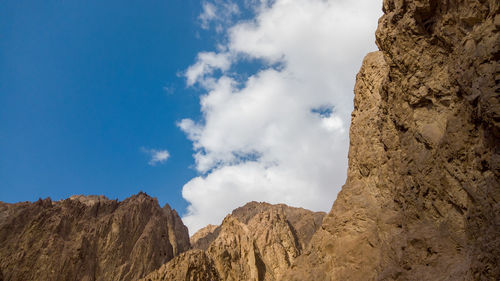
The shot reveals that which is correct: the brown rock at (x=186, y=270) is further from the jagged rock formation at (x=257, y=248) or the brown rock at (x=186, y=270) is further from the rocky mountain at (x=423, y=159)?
the rocky mountain at (x=423, y=159)

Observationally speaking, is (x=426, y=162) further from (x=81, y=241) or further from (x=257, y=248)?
(x=81, y=241)

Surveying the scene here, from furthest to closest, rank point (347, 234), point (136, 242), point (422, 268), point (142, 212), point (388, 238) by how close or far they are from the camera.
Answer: point (142, 212), point (136, 242), point (347, 234), point (388, 238), point (422, 268)

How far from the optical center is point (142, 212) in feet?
228

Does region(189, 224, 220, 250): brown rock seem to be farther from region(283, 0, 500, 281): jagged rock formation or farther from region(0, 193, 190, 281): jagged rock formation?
region(283, 0, 500, 281): jagged rock formation

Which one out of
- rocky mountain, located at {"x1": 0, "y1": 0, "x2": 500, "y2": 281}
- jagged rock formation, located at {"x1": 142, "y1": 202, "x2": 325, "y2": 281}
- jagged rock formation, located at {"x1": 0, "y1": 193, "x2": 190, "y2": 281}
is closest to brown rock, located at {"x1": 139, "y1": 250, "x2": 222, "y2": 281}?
jagged rock formation, located at {"x1": 142, "y1": 202, "x2": 325, "y2": 281}

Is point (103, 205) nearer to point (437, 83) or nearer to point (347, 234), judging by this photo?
point (347, 234)

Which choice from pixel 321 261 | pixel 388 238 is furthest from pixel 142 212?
pixel 388 238

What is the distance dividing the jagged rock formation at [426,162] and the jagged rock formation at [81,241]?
46.4 m

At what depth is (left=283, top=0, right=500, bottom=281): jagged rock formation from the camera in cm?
985

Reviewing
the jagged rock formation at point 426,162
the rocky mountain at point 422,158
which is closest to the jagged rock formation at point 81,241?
the rocky mountain at point 422,158

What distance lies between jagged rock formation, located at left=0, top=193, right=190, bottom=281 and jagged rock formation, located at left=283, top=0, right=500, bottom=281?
46430 millimetres

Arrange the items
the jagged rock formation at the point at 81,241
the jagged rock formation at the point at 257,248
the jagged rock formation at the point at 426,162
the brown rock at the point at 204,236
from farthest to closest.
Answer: the brown rock at the point at 204,236
the jagged rock formation at the point at 257,248
the jagged rock formation at the point at 81,241
the jagged rock formation at the point at 426,162

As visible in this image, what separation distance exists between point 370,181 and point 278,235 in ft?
180

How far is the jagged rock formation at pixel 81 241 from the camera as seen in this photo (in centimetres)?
5403
